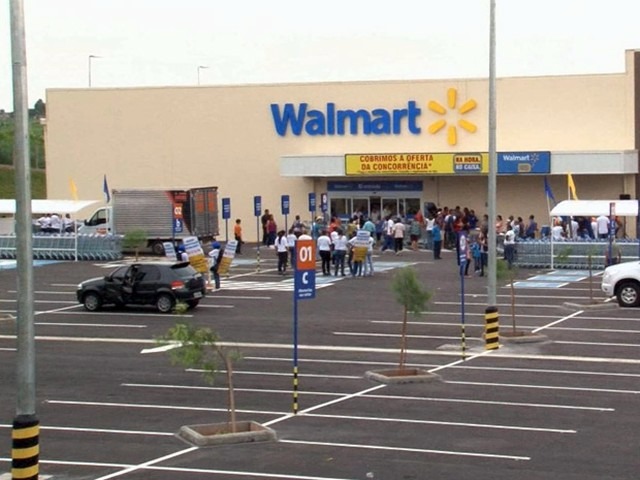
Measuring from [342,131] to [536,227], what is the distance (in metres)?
12.2

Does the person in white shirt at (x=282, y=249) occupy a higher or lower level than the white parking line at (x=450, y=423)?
higher

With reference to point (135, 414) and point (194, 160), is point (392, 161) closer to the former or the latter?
point (194, 160)

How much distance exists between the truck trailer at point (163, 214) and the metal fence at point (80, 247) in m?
1.35

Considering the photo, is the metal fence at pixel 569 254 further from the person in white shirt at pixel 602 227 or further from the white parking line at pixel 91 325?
the white parking line at pixel 91 325

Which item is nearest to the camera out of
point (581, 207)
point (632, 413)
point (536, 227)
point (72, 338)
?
point (632, 413)

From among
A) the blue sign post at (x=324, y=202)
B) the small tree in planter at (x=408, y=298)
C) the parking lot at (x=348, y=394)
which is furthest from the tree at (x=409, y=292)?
the blue sign post at (x=324, y=202)

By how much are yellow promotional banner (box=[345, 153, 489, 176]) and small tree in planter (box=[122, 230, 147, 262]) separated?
1169cm

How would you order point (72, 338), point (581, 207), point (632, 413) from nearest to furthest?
point (632, 413) < point (72, 338) < point (581, 207)

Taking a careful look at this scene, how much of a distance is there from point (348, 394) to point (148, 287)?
548 inches

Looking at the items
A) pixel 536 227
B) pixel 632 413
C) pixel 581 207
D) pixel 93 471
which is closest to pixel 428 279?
pixel 581 207

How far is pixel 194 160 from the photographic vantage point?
62.5 m

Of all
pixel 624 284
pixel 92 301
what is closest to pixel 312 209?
pixel 92 301

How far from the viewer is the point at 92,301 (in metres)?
34.5

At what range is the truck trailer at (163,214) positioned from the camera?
51.9 metres
